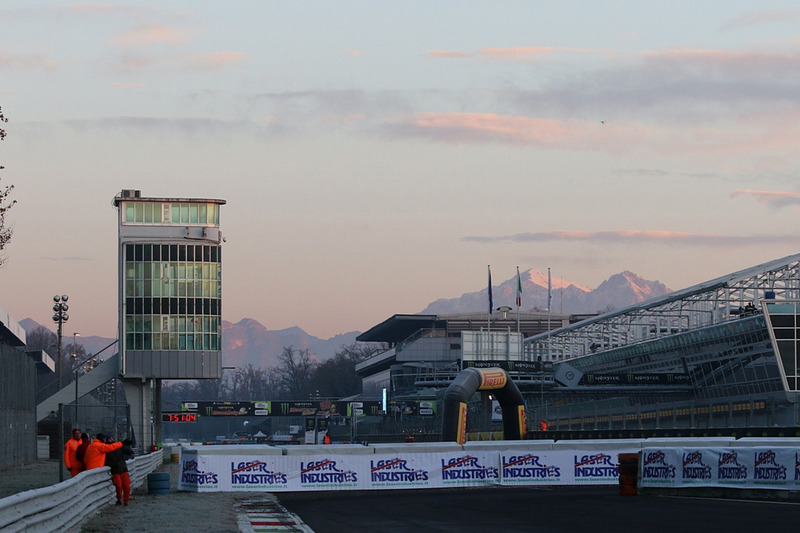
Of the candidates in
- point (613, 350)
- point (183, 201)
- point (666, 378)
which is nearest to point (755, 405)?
point (666, 378)

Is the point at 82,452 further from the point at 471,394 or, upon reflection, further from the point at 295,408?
the point at 295,408

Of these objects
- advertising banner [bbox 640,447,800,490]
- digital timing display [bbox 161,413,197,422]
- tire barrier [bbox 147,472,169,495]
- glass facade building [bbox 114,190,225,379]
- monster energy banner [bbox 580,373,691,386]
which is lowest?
digital timing display [bbox 161,413,197,422]

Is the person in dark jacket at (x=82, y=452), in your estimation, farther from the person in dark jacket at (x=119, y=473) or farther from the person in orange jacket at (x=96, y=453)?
the person in dark jacket at (x=119, y=473)

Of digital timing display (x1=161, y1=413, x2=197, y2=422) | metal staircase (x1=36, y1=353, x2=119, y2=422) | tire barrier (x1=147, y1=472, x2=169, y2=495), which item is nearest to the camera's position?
tire barrier (x1=147, y1=472, x2=169, y2=495)

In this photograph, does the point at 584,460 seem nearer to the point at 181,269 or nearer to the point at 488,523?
the point at 488,523

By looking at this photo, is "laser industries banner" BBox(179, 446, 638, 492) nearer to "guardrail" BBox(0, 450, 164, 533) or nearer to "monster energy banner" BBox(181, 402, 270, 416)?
"guardrail" BBox(0, 450, 164, 533)

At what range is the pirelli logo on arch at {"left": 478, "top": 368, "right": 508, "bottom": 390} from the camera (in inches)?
2340

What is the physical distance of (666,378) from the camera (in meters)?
89.6

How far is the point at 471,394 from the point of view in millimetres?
58469

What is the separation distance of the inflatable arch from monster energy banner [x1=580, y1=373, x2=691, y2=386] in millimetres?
28578

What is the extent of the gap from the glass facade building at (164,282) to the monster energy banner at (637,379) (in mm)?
28259

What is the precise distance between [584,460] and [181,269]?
46.9 m

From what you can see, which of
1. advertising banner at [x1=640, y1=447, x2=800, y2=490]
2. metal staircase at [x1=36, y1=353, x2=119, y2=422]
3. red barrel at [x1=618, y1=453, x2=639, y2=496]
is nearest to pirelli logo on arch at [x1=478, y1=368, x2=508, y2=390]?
advertising banner at [x1=640, y1=447, x2=800, y2=490]

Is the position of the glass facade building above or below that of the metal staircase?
above
